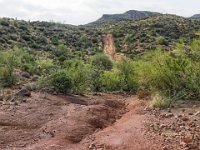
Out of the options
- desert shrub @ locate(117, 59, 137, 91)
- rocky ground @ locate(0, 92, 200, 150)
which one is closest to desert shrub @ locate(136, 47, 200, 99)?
rocky ground @ locate(0, 92, 200, 150)

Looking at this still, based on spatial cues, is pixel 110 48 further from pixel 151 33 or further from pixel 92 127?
pixel 92 127

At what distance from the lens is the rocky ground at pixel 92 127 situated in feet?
47.2

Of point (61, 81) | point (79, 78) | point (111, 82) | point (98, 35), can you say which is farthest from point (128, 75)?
point (98, 35)

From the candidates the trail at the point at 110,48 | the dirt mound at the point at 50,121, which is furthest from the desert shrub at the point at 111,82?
the trail at the point at 110,48

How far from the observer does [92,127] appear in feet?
58.6

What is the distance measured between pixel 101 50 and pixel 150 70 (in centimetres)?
3594

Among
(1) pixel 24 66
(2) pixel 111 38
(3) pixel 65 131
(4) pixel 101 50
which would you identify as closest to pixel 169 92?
(3) pixel 65 131

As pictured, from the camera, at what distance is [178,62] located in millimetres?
23641

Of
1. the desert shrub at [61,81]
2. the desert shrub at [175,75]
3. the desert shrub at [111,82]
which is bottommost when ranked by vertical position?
the desert shrub at [111,82]

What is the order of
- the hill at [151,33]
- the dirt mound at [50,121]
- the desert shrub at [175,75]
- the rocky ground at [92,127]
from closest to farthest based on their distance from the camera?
the rocky ground at [92,127] → the dirt mound at [50,121] → the desert shrub at [175,75] → the hill at [151,33]

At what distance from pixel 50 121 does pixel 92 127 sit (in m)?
1.72

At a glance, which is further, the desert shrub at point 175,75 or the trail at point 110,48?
the trail at point 110,48

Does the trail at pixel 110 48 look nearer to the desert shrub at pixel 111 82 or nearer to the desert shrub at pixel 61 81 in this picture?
the desert shrub at pixel 111 82

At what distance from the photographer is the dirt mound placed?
50.5ft
